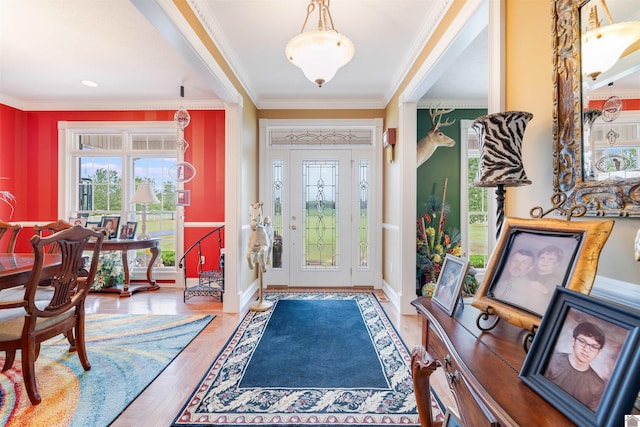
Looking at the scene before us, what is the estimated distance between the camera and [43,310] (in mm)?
1899

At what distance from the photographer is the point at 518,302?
33.8 inches

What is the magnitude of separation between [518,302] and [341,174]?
365cm

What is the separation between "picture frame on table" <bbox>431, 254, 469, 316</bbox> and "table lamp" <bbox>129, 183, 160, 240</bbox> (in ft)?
13.5

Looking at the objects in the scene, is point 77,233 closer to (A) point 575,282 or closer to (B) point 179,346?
(B) point 179,346

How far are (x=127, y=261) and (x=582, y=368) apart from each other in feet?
15.8

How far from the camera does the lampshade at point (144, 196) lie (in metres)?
4.11

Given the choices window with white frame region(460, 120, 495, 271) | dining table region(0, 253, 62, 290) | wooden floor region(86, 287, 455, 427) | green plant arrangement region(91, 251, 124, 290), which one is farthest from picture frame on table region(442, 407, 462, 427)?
green plant arrangement region(91, 251, 124, 290)

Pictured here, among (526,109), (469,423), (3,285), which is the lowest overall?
(469,423)

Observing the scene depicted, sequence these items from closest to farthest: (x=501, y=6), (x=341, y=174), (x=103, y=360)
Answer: (x=501, y=6) → (x=103, y=360) → (x=341, y=174)

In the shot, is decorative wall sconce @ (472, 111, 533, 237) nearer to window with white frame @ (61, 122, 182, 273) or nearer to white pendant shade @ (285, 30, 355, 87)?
white pendant shade @ (285, 30, 355, 87)

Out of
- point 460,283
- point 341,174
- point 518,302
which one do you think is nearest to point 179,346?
point 460,283

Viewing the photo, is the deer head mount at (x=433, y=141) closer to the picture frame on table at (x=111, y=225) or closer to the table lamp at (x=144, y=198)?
the table lamp at (x=144, y=198)

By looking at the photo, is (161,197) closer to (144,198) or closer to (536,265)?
(144,198)

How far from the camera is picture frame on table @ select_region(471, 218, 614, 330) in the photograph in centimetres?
74
